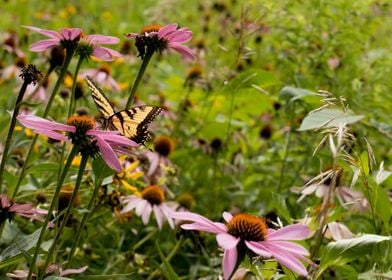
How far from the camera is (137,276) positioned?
141 cm

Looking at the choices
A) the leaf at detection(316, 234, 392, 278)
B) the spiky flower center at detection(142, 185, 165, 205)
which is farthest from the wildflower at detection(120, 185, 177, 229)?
the leaf at detection(316, 234, 392, 278)

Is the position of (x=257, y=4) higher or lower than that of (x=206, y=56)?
higher

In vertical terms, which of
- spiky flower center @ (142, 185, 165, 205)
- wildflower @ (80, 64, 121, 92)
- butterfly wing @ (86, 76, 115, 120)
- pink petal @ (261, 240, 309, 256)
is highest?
butterfly wing @ (86, 76, 115, 120)

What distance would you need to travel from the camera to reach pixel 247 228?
0.79 meters

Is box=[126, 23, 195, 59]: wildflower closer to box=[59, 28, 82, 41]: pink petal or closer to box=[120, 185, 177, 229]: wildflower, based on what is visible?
box=[59, 28, 82, 41]: pink petal

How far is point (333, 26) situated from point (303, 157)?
0.37m

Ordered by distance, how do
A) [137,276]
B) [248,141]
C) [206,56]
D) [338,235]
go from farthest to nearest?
[206,56], [248,141], [137,276], [338,235]

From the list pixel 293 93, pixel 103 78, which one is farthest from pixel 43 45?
pixel 103 78

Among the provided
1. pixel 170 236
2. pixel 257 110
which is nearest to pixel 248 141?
pixel 257 110

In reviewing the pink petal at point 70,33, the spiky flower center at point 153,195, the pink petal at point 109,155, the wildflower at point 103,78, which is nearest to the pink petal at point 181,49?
the pink petal at point 70,33

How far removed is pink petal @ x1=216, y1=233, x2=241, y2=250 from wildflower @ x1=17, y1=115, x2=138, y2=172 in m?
0.14

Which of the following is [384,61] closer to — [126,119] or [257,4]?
[257,4]

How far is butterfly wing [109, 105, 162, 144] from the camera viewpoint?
921 mm

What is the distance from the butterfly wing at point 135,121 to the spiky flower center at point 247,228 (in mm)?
178
